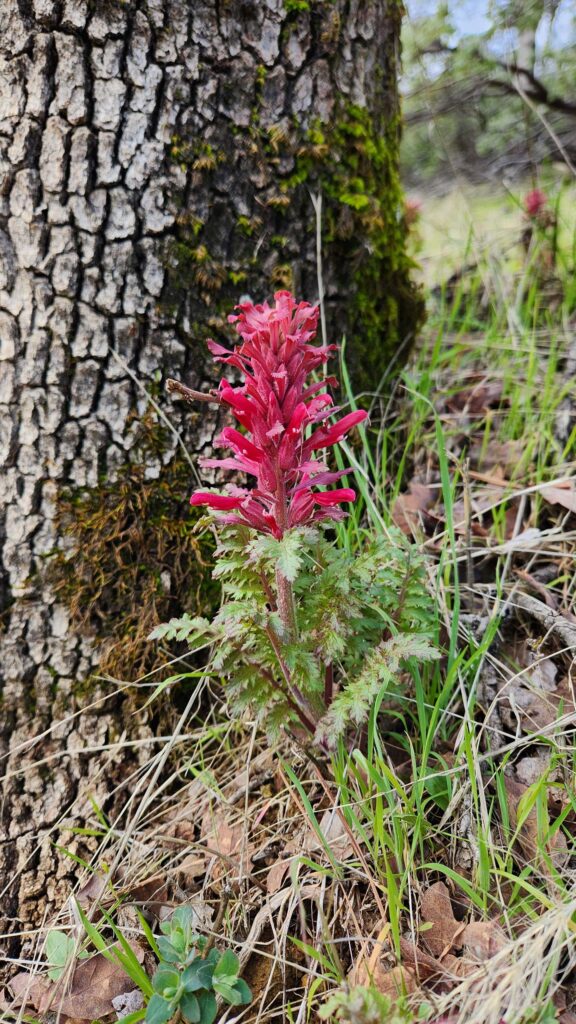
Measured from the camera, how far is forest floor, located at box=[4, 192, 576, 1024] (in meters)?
1.44

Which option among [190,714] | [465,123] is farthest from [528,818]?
[465,123]

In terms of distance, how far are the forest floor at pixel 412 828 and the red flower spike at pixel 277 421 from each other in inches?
17.4

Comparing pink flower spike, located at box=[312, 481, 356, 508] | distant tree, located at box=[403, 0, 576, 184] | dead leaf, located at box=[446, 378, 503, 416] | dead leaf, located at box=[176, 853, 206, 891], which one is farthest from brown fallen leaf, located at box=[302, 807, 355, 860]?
distant tree, located at box=[403, 0, 576, 184]

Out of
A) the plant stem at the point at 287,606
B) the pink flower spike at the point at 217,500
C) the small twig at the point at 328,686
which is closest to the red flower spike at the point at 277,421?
the pink flower spike at the point at 217,500

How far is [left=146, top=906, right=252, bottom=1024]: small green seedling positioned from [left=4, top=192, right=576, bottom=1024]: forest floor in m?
0.06

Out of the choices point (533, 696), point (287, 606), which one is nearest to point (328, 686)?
point (287, 606)

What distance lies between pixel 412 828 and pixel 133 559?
110 cm

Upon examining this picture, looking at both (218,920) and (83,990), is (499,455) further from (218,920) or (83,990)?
(83,990)

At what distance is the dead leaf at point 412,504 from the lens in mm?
2340

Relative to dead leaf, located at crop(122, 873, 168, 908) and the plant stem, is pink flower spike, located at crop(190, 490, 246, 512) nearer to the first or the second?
the plant stem

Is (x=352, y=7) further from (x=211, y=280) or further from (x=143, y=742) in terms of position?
(x=143, y=742)

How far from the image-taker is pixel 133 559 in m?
2.12

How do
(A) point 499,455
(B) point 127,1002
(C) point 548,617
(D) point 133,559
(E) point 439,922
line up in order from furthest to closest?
(A) point 499,455 → (D) point 133,559 → (C) point 548,617 → (B) point 127,1002 → (E) point 439,922

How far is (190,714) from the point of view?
2.13 meters
